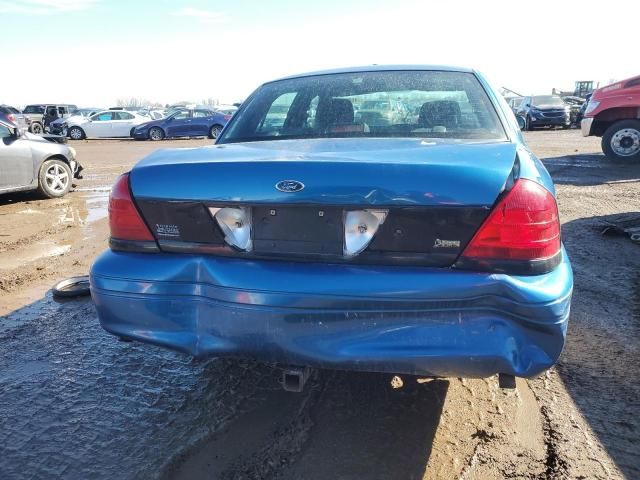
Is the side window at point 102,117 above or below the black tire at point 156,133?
above

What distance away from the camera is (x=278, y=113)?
3.31 meters

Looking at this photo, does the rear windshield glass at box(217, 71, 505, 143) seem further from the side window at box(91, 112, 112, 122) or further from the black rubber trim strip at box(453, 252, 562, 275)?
the side window at box(91, 112, 112, 122)

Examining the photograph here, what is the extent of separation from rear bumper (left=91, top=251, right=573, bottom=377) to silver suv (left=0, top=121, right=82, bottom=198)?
22.8ft

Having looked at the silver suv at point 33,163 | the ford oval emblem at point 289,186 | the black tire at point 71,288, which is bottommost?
the black tire at point 71,288

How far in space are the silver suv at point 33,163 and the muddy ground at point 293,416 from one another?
16.0 feet

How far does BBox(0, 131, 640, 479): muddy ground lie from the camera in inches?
86.7

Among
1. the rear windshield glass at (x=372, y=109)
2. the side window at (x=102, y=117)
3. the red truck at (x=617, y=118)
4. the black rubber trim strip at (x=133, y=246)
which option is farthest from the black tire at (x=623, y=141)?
the side window at (x=102, y=117)

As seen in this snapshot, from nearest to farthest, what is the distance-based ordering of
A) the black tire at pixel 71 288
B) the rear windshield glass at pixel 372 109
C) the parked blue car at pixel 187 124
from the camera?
the rear windshield glass at pixel 372 109, the black tire at pixel 71 288, the parked blue car at pixel 187 124

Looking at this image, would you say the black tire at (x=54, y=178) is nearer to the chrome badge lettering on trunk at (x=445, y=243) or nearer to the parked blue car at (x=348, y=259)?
the parked blue car at (x=348, y=259)

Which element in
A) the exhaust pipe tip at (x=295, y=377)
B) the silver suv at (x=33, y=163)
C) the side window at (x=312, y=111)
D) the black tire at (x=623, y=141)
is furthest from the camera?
the black tire at (x=623, y=141)

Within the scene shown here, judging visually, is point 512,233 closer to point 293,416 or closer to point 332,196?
point 332,196

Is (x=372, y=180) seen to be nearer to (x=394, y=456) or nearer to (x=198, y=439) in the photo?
(x=394, y=456)

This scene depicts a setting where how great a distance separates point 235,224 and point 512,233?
3.51ft

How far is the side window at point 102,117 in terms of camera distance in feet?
87.6
